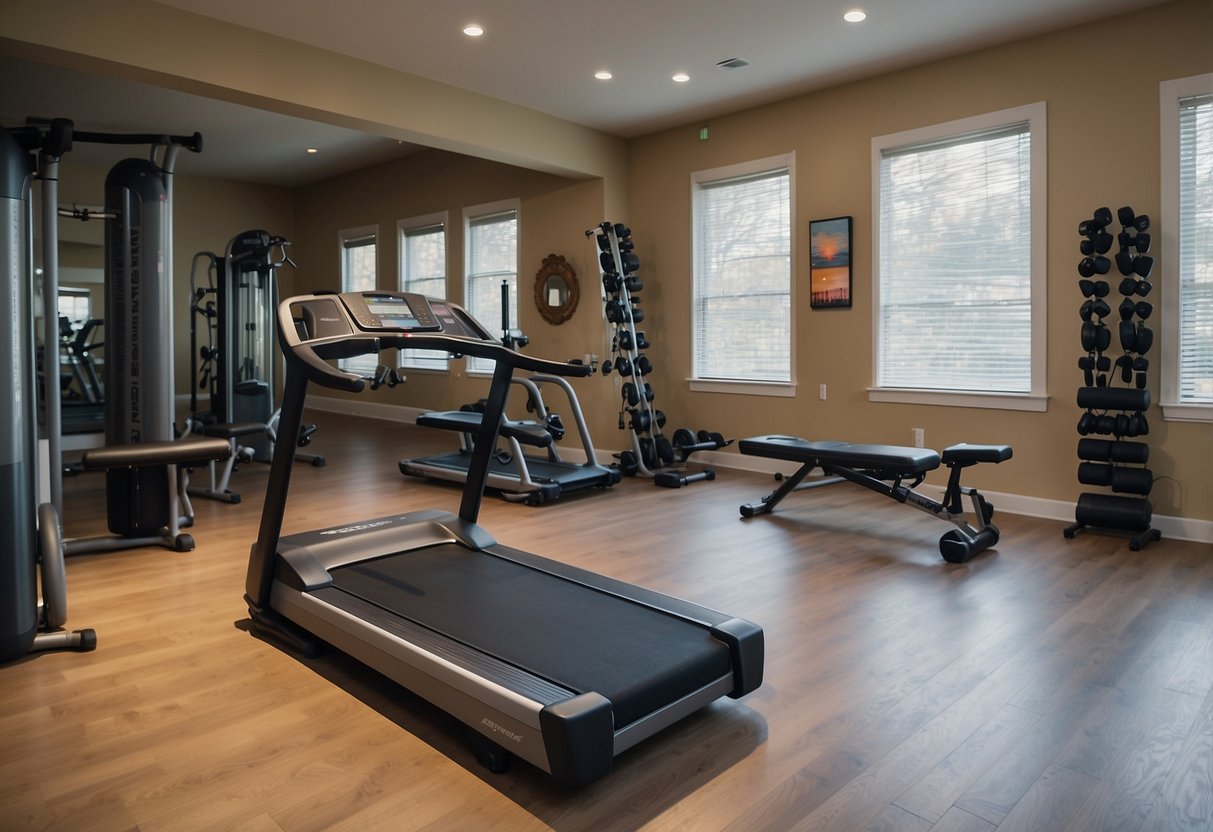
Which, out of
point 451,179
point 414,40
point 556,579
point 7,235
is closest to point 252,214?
point 451,179

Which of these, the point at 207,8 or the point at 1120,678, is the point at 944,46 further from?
the point at 207,8

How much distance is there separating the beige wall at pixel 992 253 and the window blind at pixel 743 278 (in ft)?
0.47

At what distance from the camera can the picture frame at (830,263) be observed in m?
5.63

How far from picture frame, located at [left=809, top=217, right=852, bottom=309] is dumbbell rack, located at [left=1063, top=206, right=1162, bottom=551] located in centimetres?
156

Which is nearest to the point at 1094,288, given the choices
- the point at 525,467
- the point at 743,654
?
the point at 743,654

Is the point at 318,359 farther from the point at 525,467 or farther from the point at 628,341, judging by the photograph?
the point at 628,341

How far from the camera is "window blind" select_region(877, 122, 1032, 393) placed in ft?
16.0

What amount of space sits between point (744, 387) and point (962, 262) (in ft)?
6.04

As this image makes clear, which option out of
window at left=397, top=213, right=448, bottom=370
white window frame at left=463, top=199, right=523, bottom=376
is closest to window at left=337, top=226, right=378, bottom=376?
window at left=397, top=213, right=448, bottom=370

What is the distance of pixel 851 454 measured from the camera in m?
4.35

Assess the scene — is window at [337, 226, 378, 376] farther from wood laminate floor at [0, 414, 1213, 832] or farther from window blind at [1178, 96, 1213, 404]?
window blind at [1178, 96, 1213, 404]

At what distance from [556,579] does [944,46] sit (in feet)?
13.5

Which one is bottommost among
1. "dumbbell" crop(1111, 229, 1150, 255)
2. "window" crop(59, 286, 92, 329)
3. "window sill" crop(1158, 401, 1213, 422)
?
"window sill" crop(1158, 401, 1213, 422)

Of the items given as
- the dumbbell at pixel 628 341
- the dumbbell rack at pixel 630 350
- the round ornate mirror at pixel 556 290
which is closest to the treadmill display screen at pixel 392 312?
the dumbbell rack at pixel 630 350
